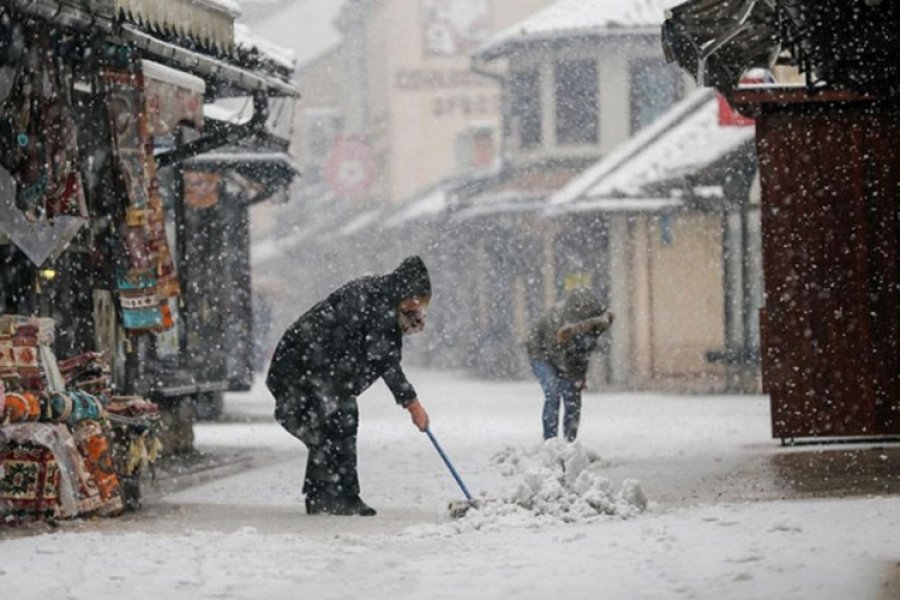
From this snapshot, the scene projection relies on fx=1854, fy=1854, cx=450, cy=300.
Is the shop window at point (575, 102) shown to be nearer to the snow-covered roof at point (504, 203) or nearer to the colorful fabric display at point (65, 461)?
the snow-covered roof at point (504, 203)

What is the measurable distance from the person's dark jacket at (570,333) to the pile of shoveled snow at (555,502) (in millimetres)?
4769

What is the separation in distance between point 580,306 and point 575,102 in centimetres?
2415

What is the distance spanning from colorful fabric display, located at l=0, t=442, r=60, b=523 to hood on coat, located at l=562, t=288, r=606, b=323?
262 inches

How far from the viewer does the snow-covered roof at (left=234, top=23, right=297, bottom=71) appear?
15.1m

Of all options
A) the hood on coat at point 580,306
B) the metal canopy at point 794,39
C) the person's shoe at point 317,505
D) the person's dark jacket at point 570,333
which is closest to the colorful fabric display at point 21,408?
the person's shoe at point 317,505

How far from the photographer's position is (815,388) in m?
16.8

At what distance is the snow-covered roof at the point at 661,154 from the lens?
32.9m

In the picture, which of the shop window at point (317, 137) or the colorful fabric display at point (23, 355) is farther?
the shop window at point (317, 137)

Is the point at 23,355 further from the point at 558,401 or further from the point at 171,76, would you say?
the point at 558,401

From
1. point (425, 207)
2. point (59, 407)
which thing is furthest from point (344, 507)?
point (425, 207)

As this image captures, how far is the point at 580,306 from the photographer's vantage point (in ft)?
54.9

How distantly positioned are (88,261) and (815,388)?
7.23m

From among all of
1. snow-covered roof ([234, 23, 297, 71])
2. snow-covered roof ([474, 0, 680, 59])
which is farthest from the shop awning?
snow-covered roof ([474, 0, 680, 59])

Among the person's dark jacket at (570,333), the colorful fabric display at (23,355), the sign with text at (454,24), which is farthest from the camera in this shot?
the sign with text at (454,24)
